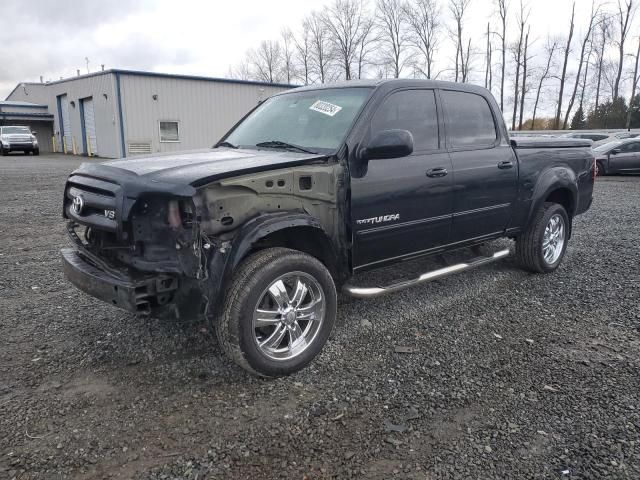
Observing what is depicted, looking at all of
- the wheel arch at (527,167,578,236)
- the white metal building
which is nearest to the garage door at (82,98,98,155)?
the white metal building

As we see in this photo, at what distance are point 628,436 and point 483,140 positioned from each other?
2859 mm

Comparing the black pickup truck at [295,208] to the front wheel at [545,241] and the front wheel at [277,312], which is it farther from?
the front wheel at [545,241]

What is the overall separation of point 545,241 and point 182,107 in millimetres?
23847

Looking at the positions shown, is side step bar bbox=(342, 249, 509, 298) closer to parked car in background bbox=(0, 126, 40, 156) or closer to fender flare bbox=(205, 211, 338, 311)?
fender flare bbox=(205, 211, 338, 311)

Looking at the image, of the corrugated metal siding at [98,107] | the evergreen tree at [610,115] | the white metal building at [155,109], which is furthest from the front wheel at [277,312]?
the evergreen tree at [610,115]

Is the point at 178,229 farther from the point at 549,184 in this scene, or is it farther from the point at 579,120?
the point at 579,120

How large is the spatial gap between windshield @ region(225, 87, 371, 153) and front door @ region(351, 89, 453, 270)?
0.81 feet

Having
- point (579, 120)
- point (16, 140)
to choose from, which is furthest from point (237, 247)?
point (579, 120)

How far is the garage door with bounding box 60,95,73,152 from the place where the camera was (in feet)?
113

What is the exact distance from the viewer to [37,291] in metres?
4.78

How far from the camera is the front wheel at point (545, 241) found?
5320 millimetres

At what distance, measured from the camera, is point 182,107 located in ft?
85.7

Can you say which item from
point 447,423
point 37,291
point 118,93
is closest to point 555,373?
point 447,423

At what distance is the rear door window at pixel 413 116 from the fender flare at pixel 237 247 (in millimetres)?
1167
